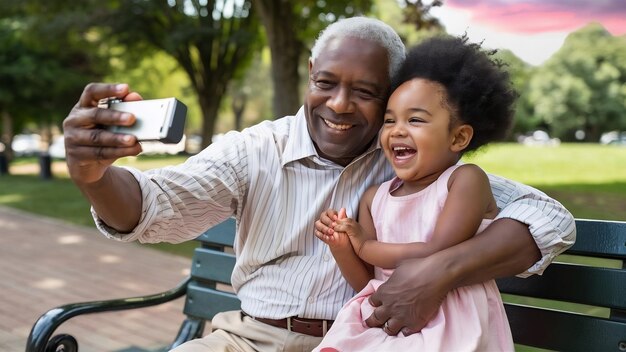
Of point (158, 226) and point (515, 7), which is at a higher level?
point (515, 7)

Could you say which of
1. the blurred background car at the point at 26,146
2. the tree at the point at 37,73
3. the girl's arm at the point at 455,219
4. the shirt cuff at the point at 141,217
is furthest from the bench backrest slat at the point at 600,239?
the blurred background car at the point at 26,146

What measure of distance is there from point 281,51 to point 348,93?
7129 millimetres

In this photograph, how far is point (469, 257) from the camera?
1893 mm

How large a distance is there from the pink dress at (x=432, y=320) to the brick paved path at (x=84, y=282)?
6.11ft

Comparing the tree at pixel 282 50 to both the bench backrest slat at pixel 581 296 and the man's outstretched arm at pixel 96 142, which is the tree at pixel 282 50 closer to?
the bench backrest slat at pixel 581 296

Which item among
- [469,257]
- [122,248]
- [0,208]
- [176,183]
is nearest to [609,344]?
[469,257]

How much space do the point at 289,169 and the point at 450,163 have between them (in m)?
0.61

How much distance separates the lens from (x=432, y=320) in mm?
1930

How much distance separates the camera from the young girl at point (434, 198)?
192cm

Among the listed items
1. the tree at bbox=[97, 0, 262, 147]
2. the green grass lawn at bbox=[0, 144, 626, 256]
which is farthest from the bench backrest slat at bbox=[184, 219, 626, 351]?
the tree at bbox=[97, 0, 262, 147]

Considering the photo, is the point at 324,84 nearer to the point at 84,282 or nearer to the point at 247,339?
the point at 247,339

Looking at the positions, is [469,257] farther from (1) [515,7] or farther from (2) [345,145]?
(1) [515,7]

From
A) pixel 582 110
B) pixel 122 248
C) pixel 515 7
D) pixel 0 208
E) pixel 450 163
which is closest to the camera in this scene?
pixel 450 163

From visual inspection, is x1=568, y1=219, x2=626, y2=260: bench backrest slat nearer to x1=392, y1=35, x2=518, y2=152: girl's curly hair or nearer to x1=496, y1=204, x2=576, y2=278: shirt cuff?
x1=496, y1=204, x2=576, y2=278: shirt cuff
